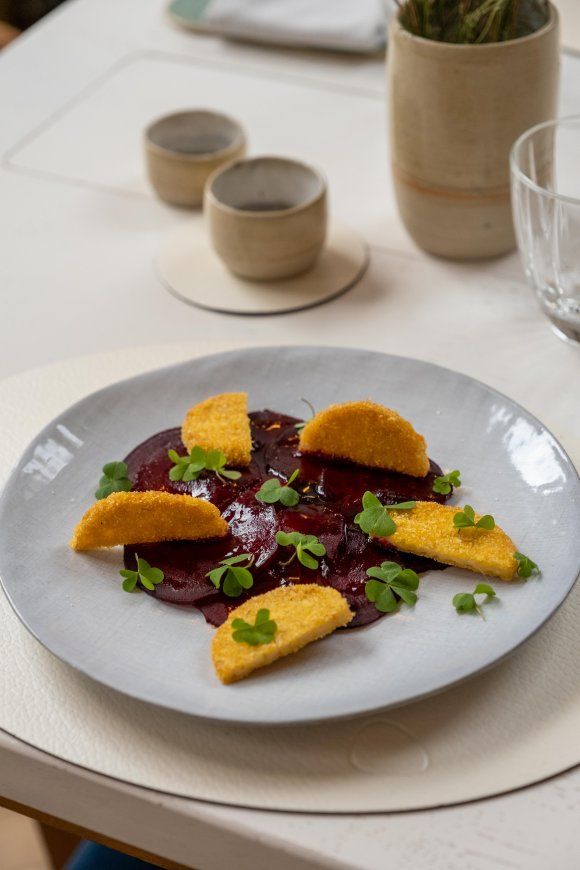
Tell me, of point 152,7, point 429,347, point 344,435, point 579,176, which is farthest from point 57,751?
point 152,7

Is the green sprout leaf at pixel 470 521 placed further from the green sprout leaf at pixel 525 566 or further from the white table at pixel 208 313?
the white table at pixel 208 313

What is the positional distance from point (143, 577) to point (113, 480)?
0.12 m

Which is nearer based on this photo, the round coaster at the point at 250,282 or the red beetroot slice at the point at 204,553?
the red beetroot slice at the point at 204,553

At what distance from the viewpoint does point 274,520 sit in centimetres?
81

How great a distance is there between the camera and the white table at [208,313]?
0.66 m

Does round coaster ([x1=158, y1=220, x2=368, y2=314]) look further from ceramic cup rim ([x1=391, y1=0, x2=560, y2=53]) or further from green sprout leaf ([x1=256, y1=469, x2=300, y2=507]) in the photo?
green sprout leaf ([x1=256, y1=469, x2=300, y2=507])

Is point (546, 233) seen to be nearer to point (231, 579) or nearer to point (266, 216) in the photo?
point (266, 216)

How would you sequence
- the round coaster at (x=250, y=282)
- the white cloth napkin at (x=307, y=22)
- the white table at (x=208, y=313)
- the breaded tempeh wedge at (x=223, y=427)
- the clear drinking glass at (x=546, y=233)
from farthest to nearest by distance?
the white cloth napkin at (x=307, y=22)
the round coaster at (x=250, y=282)
the clear drinking glass at (x=546, y=233)
the breaded tempeh wedge at (x=223, y=427)
the white table at (x=208, y=313)

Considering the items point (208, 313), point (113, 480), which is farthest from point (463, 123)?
point (113, 480)

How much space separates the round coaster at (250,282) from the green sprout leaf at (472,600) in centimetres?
51

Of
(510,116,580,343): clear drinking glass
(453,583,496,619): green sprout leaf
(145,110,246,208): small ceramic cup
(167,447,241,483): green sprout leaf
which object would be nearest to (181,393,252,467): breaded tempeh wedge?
(167,447,241,483): green sprout leaf

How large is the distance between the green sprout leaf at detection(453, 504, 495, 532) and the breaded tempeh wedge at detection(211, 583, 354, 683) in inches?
4.2

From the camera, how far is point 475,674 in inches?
26.9

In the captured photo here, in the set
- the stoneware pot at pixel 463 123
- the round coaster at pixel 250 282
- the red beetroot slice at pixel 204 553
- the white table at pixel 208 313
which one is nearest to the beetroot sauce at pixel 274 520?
the red beetroot slice at pixel 204 553
